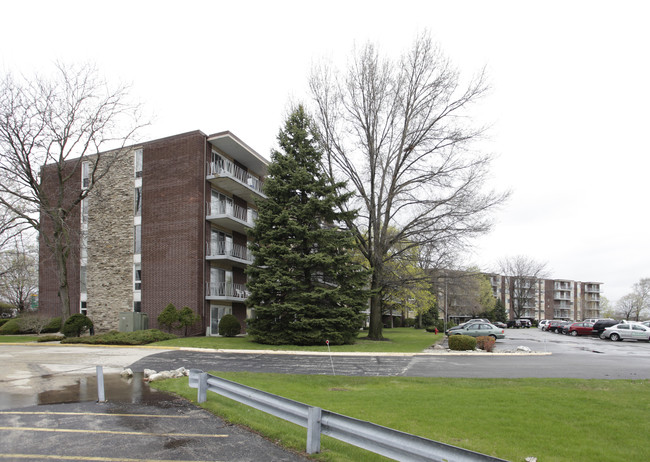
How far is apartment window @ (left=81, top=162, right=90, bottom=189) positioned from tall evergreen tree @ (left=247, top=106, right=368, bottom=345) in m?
16.8

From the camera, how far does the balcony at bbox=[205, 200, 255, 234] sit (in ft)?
101

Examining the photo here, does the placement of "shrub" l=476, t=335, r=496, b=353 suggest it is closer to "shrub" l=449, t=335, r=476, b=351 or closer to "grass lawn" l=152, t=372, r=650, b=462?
"shrub" l=449, t=335, r=476, b=351

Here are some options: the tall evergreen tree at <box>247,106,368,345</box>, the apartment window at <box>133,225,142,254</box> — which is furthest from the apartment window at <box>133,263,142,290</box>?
the tall evergreen tree at <box>247,106,368,345</box>

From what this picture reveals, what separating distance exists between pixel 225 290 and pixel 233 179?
7.70 metres

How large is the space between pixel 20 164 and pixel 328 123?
20.0 meters

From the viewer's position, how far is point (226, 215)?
30.2 metres

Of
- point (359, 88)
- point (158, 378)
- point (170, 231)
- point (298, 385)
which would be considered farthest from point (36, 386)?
point (359, 88)

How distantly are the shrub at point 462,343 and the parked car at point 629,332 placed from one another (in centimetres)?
2026

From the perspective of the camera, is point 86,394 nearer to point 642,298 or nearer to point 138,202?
point 138,202

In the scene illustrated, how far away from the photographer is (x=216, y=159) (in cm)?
3272

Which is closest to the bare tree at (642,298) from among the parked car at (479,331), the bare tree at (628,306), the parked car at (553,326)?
the bare tree at (628,306)

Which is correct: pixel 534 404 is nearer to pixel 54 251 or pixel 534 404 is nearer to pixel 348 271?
pixel 348 271

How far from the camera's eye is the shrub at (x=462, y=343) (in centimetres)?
2398

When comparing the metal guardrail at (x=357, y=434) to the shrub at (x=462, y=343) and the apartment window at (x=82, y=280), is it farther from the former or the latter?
the apartment window at (x=82, y=280)
